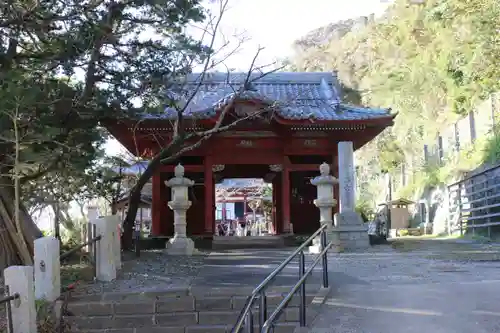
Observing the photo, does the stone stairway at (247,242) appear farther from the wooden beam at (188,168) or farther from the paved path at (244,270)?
the wooden beam at (188,168)

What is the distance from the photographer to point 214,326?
6.85m

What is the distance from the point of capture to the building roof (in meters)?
13.5

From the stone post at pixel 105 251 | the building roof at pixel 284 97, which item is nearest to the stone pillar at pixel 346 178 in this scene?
the building roof at pixel 284 97

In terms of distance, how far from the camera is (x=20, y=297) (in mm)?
5945

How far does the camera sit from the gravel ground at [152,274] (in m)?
7.98

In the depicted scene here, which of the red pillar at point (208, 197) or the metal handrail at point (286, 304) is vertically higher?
the red pillar at point (208, 197)

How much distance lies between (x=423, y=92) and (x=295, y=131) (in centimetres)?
1527

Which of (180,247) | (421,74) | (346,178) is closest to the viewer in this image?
(180,247)

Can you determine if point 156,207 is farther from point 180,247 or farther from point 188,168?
point 180,247

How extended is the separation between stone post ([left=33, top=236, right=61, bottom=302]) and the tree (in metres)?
0.86

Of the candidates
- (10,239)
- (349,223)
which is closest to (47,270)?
(10,239)

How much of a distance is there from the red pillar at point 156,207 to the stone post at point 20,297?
31.0 ft

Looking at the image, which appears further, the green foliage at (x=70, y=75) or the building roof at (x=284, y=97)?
the building roof at (x=284, y=97)

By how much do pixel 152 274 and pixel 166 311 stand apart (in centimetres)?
223
